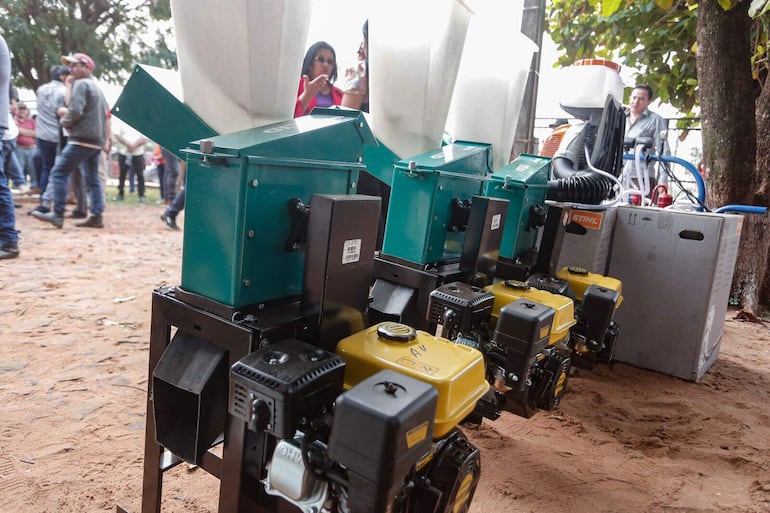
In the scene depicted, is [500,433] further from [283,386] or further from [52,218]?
[52,218]

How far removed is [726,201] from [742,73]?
2.99 ft

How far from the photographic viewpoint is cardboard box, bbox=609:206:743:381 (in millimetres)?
2570

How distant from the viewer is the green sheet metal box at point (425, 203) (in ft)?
5.32

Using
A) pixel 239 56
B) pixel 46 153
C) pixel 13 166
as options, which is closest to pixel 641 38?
pixel 239 56

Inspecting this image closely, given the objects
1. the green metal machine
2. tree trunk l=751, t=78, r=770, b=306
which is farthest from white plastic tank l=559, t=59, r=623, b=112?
tree trunk l=751, t=78, r=770, b=306

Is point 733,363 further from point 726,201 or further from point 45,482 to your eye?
point 45,482

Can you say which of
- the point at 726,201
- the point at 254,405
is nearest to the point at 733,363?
the point at 726,201

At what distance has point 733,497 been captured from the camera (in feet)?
5.53

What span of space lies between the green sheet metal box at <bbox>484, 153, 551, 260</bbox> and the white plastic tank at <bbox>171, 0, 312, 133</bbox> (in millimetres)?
1052

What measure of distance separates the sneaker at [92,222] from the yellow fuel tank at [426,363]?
17.6ft

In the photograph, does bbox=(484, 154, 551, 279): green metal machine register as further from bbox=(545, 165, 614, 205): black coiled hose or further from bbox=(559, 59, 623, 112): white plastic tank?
bbox=(559, 59, 623, 112): white plastic tank

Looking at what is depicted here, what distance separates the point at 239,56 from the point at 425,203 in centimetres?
75

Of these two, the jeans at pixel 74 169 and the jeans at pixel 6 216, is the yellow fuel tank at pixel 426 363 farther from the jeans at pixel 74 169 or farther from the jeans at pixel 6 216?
the jeans at pixel 74 169

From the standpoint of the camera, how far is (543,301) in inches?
60.9
